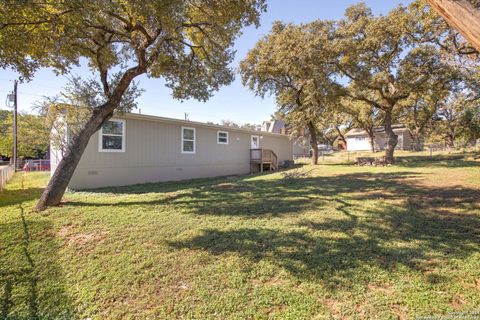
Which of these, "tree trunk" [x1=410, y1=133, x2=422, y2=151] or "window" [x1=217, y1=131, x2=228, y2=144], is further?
"tree trunk" [x1=410, y1=133, x2=422, y2=151]

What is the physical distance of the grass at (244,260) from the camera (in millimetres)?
2654

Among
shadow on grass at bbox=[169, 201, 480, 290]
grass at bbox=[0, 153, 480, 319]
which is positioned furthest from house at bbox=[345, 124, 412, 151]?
shadow on grass at bbox=[169, 201, 480, 290]

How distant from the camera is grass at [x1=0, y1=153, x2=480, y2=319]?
8.71ft

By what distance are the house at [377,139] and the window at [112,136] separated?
34.3 metres

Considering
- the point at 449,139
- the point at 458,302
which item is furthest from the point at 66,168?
the point at 449,139

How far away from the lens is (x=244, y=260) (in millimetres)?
3535

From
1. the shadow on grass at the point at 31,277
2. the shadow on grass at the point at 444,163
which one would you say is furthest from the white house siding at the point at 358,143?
the shadow on grass at the point at 31,277

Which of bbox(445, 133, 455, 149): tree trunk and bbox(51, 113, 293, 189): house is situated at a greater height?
bbox(445, 133, 455, 149): tree trunk

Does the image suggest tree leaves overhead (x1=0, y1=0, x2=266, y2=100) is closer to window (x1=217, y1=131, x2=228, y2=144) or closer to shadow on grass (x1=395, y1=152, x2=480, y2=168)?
window (x1=217, y1=131, x2=228, y2=144)

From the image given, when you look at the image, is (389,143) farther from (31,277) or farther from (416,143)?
(31,277)

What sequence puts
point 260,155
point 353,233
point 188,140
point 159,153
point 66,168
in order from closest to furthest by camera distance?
point 353,233 < point 66,168 < point 159,153 < point 188,140 < point 260,155

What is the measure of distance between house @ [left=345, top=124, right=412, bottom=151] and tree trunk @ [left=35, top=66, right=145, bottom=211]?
117ft

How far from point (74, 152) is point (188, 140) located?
6548mm

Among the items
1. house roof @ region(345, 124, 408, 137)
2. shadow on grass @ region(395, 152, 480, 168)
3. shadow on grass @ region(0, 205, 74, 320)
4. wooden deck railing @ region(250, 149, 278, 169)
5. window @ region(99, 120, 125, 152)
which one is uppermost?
house roof @ region(345, 124, 408, 137)
